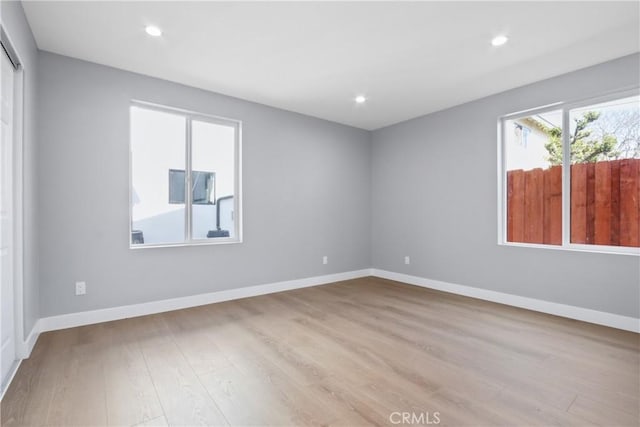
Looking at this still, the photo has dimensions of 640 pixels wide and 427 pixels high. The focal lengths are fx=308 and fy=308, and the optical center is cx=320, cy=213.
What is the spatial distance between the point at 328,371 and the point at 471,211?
3.02 metres

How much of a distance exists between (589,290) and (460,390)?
88.1 inches

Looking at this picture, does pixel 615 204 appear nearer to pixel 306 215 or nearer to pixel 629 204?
pixel 629 204

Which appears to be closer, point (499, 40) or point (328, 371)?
point (328, 371)

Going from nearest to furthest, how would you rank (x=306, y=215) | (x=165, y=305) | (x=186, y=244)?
(x=165, y=305)
(x=186, y=244)
(x=306, y=215)

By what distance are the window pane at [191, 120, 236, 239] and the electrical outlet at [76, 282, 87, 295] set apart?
114 cm

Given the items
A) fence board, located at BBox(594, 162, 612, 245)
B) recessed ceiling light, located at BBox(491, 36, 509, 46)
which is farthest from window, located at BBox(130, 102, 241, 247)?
fence board, located at BBox(594, 162, 612, 245)

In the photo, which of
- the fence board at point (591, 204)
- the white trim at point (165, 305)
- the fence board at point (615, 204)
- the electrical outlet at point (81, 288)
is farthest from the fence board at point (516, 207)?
the electrical outlet at point (81, 288)

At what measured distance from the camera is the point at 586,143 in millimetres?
3273

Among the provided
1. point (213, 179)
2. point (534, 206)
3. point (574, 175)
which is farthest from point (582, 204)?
point (213, 179)

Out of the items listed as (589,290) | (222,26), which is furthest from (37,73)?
(589,290)

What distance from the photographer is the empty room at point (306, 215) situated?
196 cm

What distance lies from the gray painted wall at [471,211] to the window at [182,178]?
2564 mm

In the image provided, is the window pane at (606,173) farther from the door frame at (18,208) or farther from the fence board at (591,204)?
the door frame at (18,208)

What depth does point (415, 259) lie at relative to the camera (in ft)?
15.7
